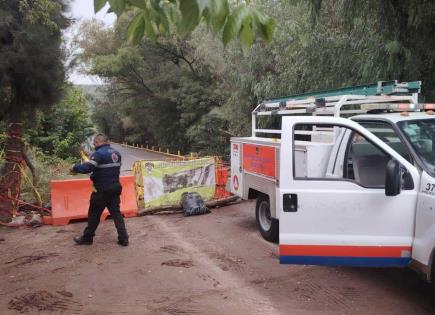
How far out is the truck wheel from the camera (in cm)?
765

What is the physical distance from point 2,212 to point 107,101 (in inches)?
1975

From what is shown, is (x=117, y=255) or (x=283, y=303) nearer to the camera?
(x=283, y=303)

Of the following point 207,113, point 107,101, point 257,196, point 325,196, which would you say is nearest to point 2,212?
point 257,196

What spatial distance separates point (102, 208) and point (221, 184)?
455cm

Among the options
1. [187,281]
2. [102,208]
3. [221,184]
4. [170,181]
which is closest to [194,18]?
[187,281]

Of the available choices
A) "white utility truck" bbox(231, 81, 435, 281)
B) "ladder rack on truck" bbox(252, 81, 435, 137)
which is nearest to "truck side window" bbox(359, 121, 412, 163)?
"white utility truck" bbox(231, 81, 435, 281)

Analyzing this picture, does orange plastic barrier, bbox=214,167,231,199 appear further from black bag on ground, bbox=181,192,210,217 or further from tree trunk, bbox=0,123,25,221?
tree trunk, bbox=0,123,25,221

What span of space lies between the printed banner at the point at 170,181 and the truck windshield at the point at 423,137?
6799mm

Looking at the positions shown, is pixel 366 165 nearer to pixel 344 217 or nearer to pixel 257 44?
pixel 344 217

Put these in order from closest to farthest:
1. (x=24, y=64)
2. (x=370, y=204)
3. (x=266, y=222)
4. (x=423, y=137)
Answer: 1. (x=370, y=204)
2. (x=423, y=137)
3. (x=266, y=222)
4. (x=24, y=64)

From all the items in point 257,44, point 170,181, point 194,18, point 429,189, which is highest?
point 257,44

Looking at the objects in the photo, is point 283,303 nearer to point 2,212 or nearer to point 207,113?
point 2,212

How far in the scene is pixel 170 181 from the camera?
11.1 meters

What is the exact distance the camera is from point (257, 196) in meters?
8.37
